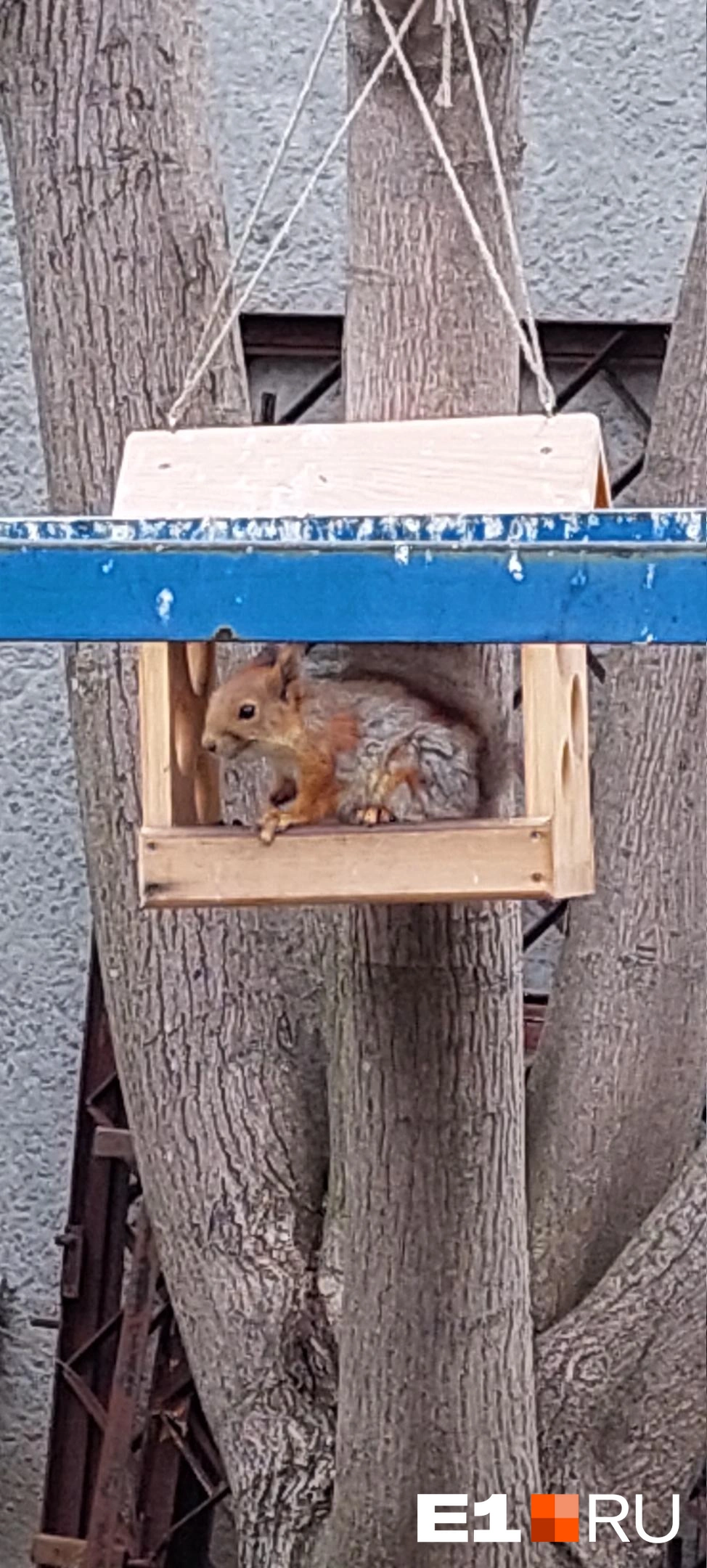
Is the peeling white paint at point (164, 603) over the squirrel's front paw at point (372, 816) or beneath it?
over

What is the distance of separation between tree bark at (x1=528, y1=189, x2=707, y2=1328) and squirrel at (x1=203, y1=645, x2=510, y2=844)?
55 cm

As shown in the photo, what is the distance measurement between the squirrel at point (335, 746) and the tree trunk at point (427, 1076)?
0.39ft

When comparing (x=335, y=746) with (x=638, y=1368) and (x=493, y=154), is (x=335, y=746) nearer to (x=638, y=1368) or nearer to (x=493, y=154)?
(x=493, y=154)

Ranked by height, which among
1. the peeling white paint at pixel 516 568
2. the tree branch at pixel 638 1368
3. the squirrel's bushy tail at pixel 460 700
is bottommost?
the tree branch at pixel 638 1368

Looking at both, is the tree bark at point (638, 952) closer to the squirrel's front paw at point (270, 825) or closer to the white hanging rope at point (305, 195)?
the white hanging rope at point (305, 195)

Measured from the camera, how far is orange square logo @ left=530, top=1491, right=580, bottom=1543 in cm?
201

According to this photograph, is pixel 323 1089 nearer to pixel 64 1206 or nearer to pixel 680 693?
pixel 680 693

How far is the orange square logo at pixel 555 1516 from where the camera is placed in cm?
201

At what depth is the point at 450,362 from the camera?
1899 millimetres

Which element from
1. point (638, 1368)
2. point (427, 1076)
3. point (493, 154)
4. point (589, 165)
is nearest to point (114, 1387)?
point (638, 1368)

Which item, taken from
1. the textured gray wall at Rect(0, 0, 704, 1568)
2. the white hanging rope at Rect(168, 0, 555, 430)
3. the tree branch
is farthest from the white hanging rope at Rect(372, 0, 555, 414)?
the textured gray wall at Rect(0, 0, 704, 1568)

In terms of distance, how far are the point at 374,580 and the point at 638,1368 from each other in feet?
3.59

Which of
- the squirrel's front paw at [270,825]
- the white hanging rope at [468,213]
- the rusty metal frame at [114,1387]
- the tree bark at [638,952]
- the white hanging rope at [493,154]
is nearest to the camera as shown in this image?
the squirrel's front paw at [270,825]

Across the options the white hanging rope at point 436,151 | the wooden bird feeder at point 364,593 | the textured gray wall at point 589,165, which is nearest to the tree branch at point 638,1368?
the wooden bird feeder at point 364,593
